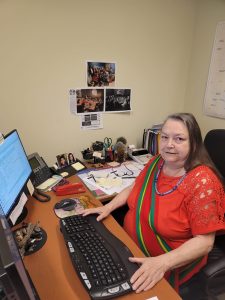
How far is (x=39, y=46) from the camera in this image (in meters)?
1.64

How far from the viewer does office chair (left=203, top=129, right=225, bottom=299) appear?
1.03 m

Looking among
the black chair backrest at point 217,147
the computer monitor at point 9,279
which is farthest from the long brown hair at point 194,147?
the computer monitor at point 9,279

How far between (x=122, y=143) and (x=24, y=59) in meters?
0.96

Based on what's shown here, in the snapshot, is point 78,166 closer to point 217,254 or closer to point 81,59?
point 81,59

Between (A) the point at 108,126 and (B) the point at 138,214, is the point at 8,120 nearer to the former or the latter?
(A) the point at 108,126

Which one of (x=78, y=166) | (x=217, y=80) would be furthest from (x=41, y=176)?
(x=217, y=80)

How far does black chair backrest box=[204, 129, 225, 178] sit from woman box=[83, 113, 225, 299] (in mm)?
273

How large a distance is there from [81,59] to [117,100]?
43 centimetres

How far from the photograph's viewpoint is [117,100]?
2.02m

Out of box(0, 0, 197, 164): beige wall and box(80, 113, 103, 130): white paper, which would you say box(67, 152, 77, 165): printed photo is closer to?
box(0, 0, 197, 164): beige wall

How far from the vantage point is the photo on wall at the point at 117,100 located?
1979mm

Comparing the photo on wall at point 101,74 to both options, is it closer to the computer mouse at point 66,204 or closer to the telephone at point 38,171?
the telephone at point 38,171

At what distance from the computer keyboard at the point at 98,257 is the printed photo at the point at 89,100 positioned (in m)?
0.98

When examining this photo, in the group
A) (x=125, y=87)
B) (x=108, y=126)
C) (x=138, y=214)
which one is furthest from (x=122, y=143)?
(x=138, y=214)
